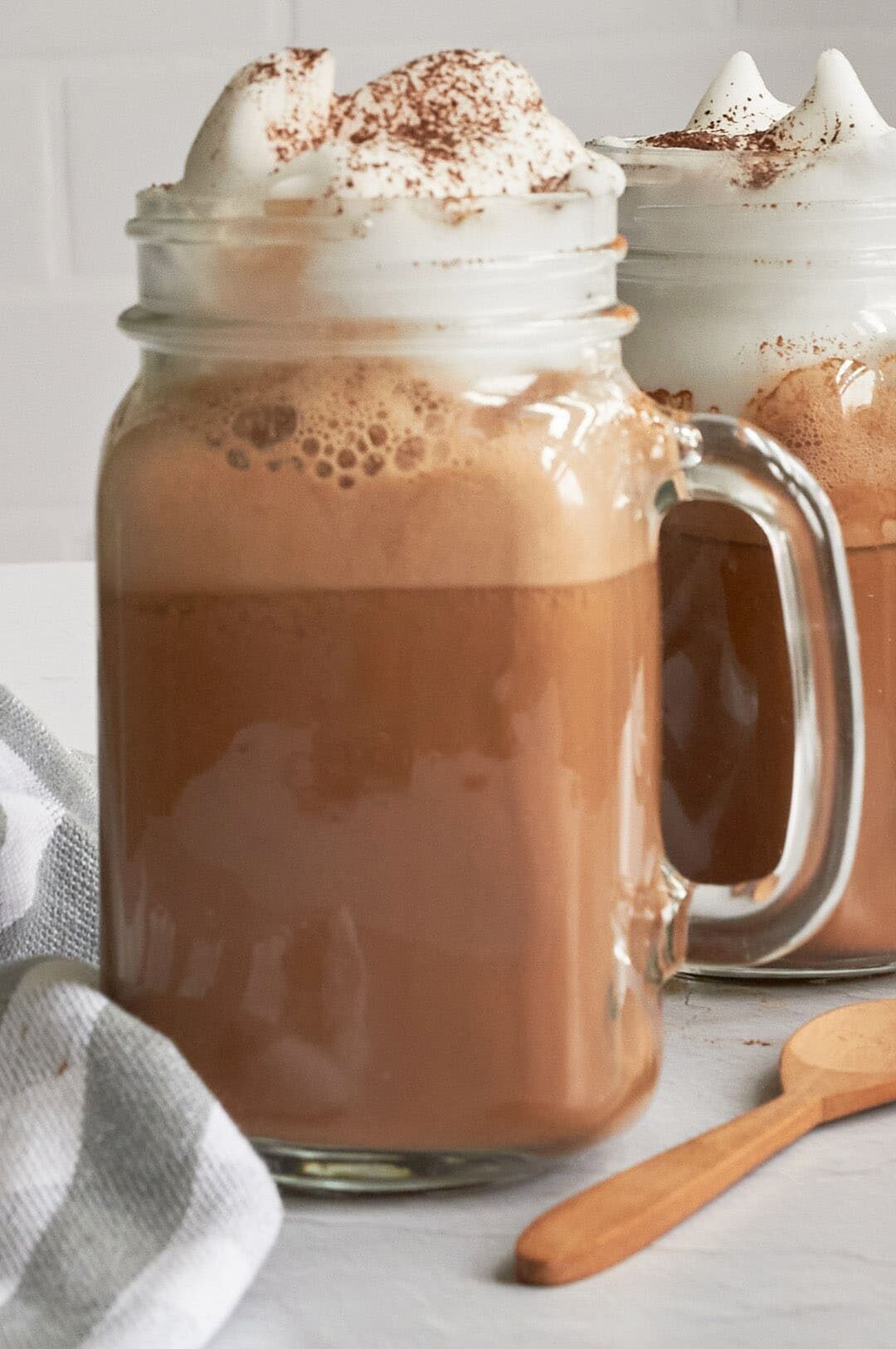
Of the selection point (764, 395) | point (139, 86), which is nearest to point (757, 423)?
point (764, 395)

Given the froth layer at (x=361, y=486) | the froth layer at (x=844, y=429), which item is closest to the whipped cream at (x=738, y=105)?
the froth layer at (x=844, y=429)

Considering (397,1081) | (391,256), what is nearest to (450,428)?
(391,256)

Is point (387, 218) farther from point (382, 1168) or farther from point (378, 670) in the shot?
point (382, 1168)

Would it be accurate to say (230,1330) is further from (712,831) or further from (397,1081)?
(712,831)

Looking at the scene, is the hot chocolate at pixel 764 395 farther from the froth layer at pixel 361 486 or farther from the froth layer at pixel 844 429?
the froth layer at pixel 361 486

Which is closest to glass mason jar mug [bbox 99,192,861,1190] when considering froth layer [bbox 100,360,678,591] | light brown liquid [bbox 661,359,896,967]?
froth layer [bbox 100,360,678,591]

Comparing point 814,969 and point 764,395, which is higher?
point 764,395

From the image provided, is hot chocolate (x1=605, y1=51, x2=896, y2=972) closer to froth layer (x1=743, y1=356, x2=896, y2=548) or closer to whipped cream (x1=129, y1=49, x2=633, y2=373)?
froth layer (x1=743, y1=356, x2=896, y2=548)
